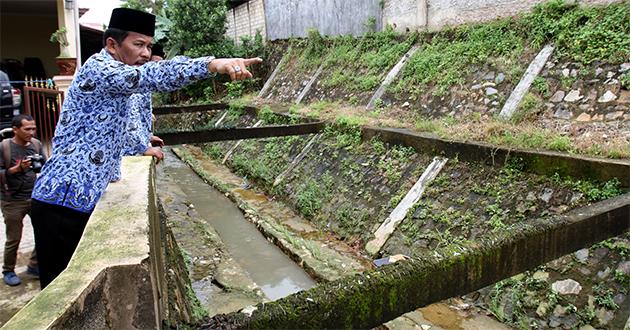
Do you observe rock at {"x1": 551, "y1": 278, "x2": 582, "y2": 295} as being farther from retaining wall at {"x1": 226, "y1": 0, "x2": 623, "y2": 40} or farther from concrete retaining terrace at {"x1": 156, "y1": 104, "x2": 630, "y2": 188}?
retaining wall at {"x1": 226, "y1": 0, "x2": 623, "y2": 40}

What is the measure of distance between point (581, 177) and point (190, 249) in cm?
395

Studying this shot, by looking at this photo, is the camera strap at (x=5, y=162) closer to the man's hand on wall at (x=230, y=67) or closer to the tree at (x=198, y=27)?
the man's hand on wall at (x=230, y=67)

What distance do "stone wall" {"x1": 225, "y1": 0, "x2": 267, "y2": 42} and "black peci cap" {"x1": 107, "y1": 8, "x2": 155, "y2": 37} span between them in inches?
483

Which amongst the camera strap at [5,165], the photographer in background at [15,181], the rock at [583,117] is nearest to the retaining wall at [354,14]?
the rock at [583,117]

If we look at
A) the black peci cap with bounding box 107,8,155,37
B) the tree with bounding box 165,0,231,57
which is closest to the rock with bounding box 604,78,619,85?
the black peci cap with bounding box 107,8,155,37

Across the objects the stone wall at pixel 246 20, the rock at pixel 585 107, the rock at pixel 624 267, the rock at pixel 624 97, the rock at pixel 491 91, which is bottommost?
the rock at pixel 624 267

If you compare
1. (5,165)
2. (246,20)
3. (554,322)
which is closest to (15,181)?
(5,165)

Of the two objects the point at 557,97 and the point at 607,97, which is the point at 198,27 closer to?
the point at 557,97

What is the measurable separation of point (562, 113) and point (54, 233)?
480cm

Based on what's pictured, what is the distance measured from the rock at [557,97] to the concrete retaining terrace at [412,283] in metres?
3.36

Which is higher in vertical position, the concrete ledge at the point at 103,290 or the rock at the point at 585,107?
the rock at the point at 585,107

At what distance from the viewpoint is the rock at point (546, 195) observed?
3.82 m

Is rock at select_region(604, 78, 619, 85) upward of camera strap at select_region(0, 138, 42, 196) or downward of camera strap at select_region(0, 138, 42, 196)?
upward

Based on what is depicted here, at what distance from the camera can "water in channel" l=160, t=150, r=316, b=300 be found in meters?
4.66
